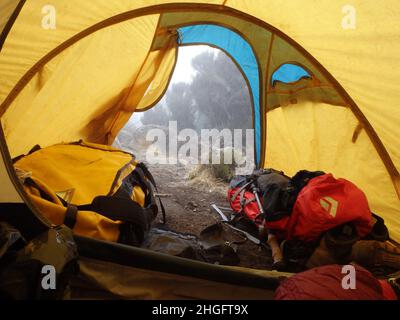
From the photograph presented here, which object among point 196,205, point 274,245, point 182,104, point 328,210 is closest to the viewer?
point 328,210

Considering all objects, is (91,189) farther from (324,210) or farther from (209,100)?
(209,100)

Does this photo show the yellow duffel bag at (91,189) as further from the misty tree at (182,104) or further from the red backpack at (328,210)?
the misty tree at (182,104)

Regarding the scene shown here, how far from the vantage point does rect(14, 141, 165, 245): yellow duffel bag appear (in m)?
1.33

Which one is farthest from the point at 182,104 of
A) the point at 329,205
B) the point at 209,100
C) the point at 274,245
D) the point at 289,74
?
the point at 329,205

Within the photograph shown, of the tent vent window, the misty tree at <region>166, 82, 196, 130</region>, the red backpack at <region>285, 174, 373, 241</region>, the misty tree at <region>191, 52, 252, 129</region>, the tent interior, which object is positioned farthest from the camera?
the misty tree at <region>166, 82, 196, 130</region>

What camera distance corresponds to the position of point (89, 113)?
2.82 metres

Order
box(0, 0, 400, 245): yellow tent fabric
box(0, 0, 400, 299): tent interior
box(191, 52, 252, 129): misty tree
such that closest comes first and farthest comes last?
box(0, 0, 400, 299): tent interior, box(0, 0, 400, 245): yellow tent fabric, box(191, 52, 252, 129): misty tree

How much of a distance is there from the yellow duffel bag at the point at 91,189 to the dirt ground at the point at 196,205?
23.6 inches

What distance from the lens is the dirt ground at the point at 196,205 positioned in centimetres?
201

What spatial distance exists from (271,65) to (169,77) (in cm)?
113

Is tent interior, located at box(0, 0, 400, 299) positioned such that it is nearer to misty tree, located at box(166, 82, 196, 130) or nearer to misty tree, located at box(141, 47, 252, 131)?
misty tree, located at box(141, 47, 252, 131)

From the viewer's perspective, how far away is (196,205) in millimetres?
3129

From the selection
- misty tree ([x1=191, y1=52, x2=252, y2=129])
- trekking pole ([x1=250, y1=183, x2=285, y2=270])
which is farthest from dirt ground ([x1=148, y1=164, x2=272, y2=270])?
misty tree ([x1=191, y1=52, x2=252, y2=129])
